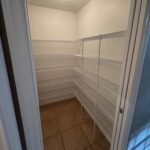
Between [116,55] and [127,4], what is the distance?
58 centimetres

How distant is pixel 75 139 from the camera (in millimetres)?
1653

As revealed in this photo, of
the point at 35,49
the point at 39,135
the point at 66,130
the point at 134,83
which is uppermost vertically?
the point at 35,49

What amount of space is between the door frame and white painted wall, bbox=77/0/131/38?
542mm

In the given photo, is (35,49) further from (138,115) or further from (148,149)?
(148,149)

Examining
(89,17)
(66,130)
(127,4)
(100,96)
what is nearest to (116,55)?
(127,4)

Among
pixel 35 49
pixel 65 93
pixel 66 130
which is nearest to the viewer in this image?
pixel 66 130

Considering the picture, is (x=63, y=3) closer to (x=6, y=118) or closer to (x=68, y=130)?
(x=6, y=118)

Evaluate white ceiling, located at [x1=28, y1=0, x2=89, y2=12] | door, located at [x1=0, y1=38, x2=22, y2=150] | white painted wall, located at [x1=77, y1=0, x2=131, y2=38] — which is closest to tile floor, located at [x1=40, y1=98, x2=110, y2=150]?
door, located at [x1=0, y1=38, x2=22, y2=150]

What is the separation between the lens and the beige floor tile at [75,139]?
1535 mm

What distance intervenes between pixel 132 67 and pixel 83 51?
4.96 feet

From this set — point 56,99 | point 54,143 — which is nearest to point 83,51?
point 56,99

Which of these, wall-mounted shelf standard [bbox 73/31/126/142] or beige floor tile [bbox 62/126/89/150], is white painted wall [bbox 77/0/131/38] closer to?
wall-mounted shelf standard [bbox 73/31/126/142]

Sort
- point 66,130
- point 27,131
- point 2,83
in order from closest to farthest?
point 2,83
point 27,131
point 66,130

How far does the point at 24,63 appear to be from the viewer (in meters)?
0.43
